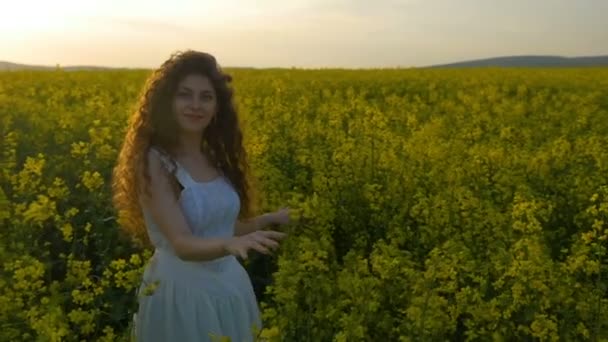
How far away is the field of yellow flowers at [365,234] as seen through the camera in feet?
10.5

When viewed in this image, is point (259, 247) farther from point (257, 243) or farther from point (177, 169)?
point (177, 169)

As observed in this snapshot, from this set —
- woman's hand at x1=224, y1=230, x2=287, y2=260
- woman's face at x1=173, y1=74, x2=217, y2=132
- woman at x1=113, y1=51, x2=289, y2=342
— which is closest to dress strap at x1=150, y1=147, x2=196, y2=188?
woman at x1=113, y1=51, x2=289, y2=342

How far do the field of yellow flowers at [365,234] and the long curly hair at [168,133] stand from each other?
0.26 m

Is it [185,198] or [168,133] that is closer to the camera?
[185,198]

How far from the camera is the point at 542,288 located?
344 centimetres

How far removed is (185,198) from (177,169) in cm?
11

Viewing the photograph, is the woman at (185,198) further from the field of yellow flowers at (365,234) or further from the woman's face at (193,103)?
the field of yellow flowers at (365,234)

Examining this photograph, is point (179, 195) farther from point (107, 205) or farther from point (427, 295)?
point (107, 205)

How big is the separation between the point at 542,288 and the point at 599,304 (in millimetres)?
291

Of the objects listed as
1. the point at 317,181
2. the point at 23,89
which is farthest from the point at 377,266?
the point at 23,89

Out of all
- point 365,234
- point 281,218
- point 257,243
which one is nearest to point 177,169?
point 281,218

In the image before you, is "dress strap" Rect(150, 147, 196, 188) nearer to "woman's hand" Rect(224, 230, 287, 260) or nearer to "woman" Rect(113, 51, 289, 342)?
"woman" Rect(113, 51, 289, 342)

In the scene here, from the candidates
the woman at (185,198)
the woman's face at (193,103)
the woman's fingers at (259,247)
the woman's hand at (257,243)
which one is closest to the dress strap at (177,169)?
the woman at (185,198)

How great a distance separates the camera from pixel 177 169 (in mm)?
3340
